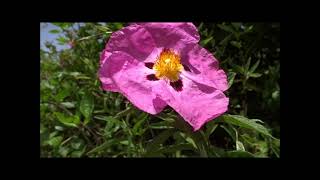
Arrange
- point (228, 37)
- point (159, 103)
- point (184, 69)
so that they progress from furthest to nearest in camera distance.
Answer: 1. point (228, 37)
2. point (184, 69)
3. point (159, 103)

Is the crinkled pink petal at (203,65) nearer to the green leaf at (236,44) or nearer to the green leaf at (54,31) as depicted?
the green leaf at (236,44)

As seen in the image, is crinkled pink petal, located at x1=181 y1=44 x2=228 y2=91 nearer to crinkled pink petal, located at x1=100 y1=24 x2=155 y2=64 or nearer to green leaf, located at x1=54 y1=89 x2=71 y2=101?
crinkled pink petal, located at x1=100 y1=24 x2=155 y2=64

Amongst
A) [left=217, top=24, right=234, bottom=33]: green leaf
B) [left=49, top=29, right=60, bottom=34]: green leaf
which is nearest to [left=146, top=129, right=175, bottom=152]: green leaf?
[left=217, top=24, right=234, bottom=33]: green leaf

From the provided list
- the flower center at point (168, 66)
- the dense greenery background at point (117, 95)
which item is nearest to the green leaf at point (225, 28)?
the dense greenery background at point (117, 95)

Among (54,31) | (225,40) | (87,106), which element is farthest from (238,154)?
(54,31)

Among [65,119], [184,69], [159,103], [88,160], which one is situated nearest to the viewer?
[159,103]

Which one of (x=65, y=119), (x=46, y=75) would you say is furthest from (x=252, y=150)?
(x=46, y=75)

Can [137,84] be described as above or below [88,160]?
above

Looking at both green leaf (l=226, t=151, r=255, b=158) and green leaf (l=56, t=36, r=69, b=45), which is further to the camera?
green leaf (l=56, t=36, r=69, b=45)

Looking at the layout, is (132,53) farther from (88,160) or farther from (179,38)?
(88,160)
